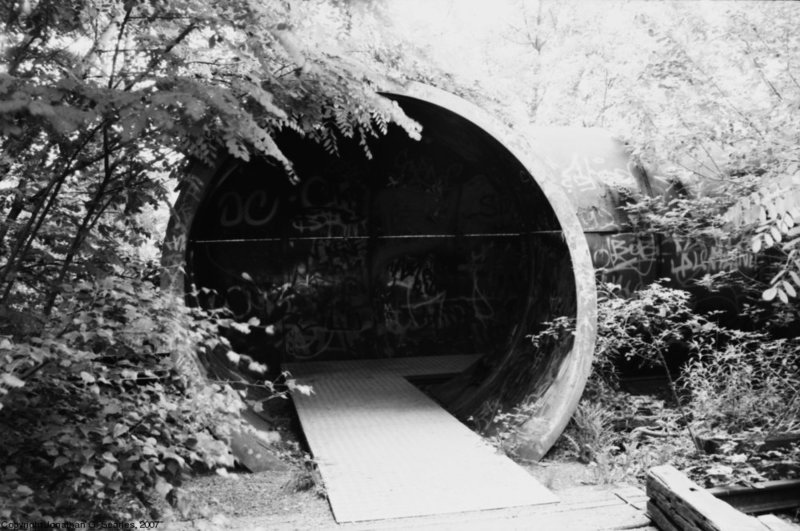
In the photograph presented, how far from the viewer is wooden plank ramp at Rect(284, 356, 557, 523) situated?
443cm

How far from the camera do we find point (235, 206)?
27.2 feet

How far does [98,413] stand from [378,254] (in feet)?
19.6

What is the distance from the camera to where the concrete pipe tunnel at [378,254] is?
7941 millimetres

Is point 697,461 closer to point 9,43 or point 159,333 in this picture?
point 159,333

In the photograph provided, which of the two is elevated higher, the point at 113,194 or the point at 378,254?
the point at 113,194

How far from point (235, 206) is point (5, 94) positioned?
17.8 feet

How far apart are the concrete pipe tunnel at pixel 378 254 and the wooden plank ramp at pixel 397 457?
2.69 feet

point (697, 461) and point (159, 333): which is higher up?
point (159, 333)

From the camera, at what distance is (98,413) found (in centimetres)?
314

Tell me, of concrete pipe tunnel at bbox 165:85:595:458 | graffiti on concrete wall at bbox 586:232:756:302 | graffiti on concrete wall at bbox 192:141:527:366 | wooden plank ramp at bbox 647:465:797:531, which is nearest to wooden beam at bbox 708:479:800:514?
wooden plank ramp at bbox 647:465:797:531

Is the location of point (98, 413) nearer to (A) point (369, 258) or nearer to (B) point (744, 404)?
(B) point (744, 404)

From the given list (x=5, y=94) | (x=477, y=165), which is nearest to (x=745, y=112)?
(x=477, y=165)

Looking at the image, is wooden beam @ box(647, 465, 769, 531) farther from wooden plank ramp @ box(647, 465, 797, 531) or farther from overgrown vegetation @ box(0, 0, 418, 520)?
overgrown vegetation @ box(0, 0, 418, 520)

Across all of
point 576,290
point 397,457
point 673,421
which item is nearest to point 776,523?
point 673,421
